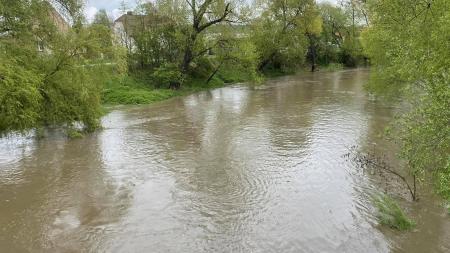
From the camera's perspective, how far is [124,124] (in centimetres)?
2191

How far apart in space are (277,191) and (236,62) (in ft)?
79.4

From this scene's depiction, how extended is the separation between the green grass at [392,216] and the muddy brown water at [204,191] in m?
0.22

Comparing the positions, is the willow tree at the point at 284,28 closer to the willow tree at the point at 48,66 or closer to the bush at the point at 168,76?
the bush at the point at 168,76

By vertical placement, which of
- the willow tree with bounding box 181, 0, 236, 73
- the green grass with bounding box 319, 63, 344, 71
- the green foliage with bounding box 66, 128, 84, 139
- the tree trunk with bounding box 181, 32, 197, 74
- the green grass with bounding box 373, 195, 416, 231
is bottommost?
the green grass with bounding box 373, 195, 416, 231

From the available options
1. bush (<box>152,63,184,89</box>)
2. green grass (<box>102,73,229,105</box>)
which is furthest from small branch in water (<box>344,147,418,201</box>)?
bush (<box>152,63,184,89</box>)

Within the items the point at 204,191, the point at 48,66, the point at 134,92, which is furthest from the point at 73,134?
the point at 134,92

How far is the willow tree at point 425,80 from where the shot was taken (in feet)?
26.1

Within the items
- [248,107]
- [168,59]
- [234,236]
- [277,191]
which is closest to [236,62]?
[168,59]

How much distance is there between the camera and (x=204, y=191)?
11961 mm

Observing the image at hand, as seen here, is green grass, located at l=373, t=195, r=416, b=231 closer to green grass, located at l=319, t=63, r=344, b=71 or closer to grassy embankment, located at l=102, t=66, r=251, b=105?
grassy embankment, located at l=102, t=66, r=251, b=105

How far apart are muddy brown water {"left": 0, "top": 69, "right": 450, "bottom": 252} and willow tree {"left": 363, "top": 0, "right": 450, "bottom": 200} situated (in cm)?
192

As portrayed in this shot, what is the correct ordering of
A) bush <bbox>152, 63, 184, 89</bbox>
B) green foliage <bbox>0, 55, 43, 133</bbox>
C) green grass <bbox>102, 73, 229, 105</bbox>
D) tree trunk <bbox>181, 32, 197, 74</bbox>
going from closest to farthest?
green foliage <bbox>0, 55, 43, 133</bbox> < green grass <bbox>102, 73, 229, 105</bbox> < tree trunk <bbox>181, 32, 197, 74</bbox> < bush <bbox>152, 63, 184, 89</bbox>

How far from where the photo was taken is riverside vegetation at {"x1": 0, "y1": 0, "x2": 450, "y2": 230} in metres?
9.97

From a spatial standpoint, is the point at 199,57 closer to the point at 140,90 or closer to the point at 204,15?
the point at 204,15
